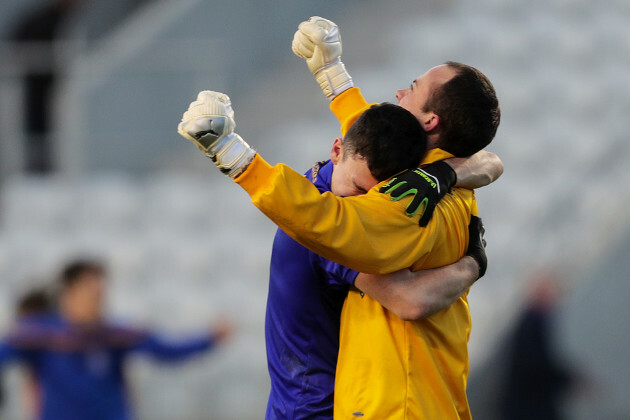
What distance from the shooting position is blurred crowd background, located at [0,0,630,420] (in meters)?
5.59

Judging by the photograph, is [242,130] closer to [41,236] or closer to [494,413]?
[41,236]

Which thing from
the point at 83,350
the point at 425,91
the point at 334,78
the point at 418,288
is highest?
the point at 334,78

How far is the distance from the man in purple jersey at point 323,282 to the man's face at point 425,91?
0.06 meters

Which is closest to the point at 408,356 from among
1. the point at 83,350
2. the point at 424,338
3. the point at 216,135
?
the point at 424,338

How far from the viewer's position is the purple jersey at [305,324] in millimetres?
2039

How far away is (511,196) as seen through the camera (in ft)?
19.5

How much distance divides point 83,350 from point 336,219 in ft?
8.82

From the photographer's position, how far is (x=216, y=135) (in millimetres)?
1731

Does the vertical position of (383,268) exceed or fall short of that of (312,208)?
it falls short

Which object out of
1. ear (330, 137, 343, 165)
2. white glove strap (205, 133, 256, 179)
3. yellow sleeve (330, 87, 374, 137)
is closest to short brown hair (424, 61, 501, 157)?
ear (330, 137, 343, 165)

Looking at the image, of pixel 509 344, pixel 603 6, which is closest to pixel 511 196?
pixel 509 344

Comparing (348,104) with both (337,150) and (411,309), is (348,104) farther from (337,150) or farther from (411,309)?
(411,309)

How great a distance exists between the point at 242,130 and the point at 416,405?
487cm

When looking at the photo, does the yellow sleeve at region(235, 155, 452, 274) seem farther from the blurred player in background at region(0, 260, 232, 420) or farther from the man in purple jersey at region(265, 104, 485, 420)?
the blurred player in background at region(0, 260, 232, 420)
